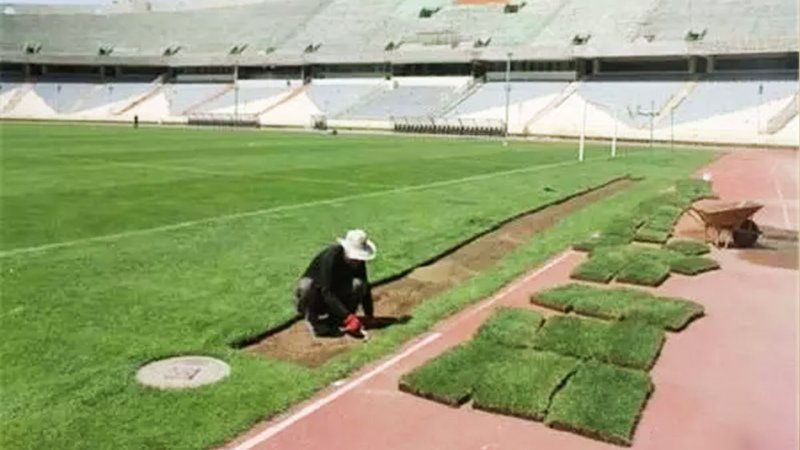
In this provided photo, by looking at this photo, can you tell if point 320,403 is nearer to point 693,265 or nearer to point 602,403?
point 602,403

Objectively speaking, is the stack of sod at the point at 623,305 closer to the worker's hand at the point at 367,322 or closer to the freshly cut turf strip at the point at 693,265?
the freshly cut turf strip at the point at 693,265

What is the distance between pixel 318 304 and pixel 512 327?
210cm

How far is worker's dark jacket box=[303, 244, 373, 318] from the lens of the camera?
8711 mm

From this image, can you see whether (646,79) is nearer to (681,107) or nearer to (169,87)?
(681,107)

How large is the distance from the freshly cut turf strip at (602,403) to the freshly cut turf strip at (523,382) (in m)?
0.11

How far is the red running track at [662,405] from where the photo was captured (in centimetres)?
644

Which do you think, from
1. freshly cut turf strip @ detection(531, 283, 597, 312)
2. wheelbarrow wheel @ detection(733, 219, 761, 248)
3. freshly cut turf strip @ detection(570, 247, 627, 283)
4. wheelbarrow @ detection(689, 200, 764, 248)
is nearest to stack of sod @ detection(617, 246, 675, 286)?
freshly cut turf strip @ detection(570, 247, 627, 283)

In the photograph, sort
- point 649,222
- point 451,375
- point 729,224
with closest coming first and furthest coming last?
point 451,375 < point 729,224 < point 649,222

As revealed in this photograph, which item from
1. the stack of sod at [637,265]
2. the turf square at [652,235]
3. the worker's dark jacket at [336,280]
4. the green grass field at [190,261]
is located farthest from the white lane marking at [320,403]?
the turf square at [652,235]

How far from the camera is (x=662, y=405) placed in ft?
23.8

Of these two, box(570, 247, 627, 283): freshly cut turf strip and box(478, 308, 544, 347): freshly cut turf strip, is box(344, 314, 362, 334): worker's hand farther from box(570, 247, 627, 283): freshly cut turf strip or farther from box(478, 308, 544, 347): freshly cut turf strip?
box(570, 247, 627, 283): freshly cut turf strip

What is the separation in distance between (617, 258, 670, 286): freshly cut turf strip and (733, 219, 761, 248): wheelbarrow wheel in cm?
314

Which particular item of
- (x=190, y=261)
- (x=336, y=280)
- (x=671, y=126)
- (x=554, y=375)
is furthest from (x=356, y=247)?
(x=671, y=126)

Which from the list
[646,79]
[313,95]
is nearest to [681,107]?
[646,79]
